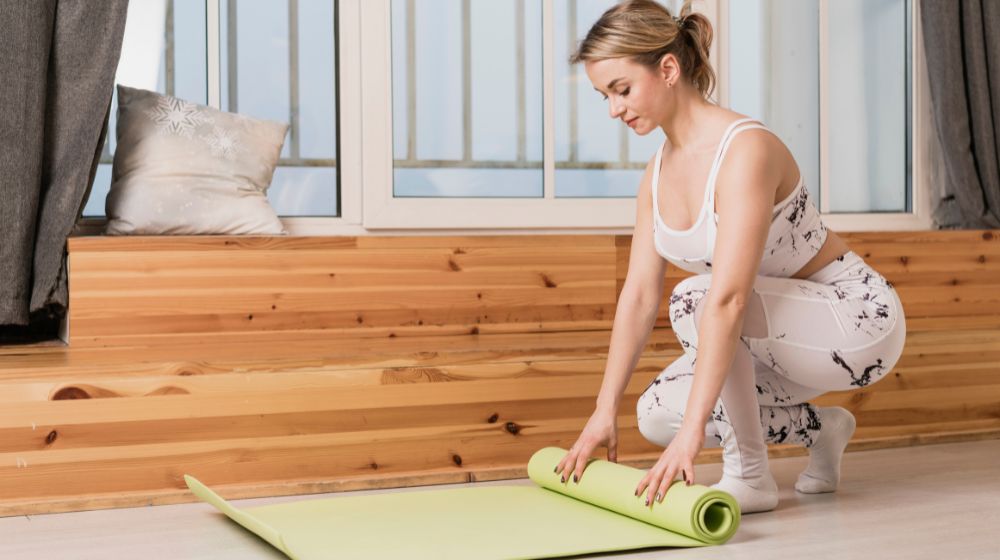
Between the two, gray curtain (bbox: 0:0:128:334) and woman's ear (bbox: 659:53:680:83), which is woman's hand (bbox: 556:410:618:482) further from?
gray curtain (bbox: 0:0:128:334)

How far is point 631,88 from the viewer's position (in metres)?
2.00

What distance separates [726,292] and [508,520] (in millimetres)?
558

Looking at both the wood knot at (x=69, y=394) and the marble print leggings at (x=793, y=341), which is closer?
the marble print leggings at (x=793, y=341)

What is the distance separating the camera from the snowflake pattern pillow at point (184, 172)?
2.86 metres

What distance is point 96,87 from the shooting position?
9.10 feet

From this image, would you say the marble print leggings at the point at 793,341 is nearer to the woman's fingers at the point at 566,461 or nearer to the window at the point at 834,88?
the woman's fingers at the point at 566,461

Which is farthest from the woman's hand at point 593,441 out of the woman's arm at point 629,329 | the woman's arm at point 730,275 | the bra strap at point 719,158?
the bra strap at point 719,158

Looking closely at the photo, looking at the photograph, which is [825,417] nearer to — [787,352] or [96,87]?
[787,352]

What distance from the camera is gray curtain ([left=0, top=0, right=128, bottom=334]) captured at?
2.68 meters

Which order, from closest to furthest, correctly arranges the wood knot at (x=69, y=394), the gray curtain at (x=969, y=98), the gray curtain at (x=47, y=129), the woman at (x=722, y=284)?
1. the woman at (x=722, y=284)
2. the wood knot at (x=69, y=394)
3. the gray curtain at (x=47, y=129)
4. the gray curtain at (x=969, y=98)

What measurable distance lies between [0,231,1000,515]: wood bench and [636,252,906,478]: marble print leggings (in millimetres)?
534

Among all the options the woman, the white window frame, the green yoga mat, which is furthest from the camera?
the white window frame

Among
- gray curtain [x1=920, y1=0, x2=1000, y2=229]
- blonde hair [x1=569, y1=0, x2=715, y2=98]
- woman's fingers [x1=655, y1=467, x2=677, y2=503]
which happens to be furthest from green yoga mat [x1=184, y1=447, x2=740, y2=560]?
gray curtain [x1=920, y1=0, x2=1000, y2=229]

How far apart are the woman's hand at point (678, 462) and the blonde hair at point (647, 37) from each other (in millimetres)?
663
